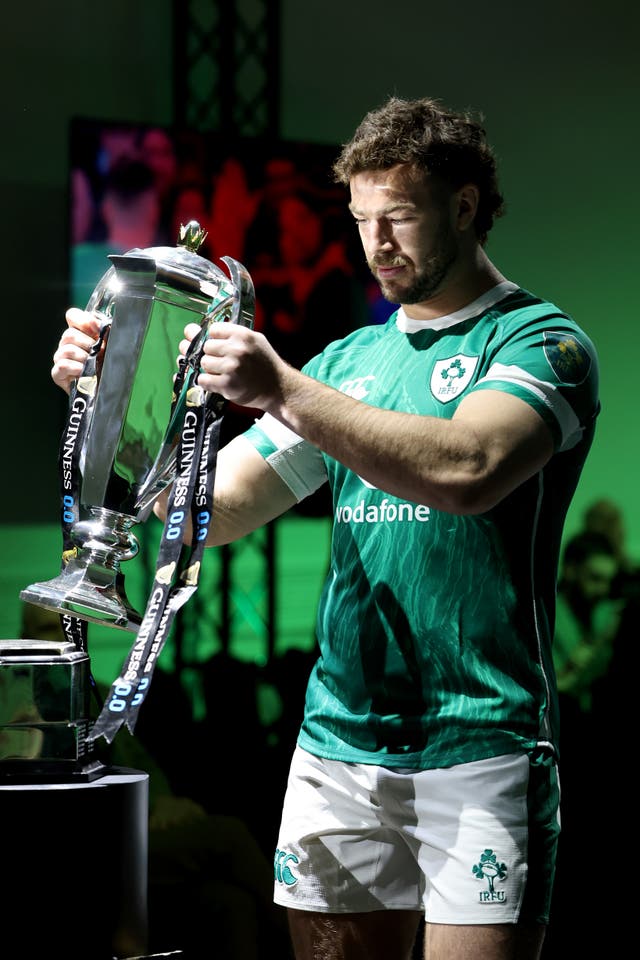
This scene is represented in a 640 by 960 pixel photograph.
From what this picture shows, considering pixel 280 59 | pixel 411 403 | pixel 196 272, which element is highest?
pixel 280 59

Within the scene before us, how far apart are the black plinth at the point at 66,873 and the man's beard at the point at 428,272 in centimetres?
72

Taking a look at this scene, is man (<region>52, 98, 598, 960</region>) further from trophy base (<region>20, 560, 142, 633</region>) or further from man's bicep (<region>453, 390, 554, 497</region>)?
trophy base (<region>20, 560, 142, 633</region>)

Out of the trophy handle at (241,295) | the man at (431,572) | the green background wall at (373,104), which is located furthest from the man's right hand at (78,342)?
the green background wall at (373,104)

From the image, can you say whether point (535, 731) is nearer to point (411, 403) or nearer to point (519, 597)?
point (519, 597)

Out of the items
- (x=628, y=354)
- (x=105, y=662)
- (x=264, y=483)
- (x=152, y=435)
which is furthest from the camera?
(x=628, y=354)

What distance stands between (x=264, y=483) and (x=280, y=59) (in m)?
1.96

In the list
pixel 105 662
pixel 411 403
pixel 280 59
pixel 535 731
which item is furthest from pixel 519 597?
pixel 280 59

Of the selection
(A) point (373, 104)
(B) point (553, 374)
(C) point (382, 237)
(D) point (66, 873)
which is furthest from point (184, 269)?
(A) point (373, 104)

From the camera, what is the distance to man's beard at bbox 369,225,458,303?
157 cm

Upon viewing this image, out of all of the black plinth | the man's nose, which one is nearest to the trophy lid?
the man's nose

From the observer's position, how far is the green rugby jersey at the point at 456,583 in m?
1.47

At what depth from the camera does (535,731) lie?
148cm

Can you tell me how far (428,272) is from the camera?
1.58 metres

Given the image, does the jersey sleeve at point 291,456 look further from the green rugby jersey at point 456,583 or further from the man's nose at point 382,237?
the man's nose at point 382,237
